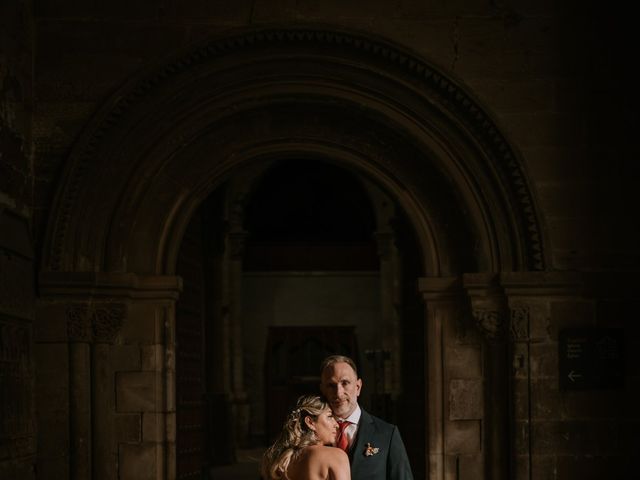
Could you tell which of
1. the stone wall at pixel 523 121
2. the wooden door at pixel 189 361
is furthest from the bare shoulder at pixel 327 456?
the wooden door at pixel 189 361

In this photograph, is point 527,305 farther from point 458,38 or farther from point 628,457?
point 458,38

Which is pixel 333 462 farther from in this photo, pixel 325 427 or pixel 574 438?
pixel 574 438

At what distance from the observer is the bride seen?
13.8 ft

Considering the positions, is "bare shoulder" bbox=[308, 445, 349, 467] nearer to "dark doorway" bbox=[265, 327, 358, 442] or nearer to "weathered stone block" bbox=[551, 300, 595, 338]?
"weathered stone block" bbox=[551, 300, 595, 338]

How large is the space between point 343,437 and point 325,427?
0.39 m

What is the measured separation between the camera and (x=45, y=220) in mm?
7949

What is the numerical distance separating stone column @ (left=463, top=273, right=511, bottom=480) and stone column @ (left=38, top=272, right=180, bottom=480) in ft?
6.82

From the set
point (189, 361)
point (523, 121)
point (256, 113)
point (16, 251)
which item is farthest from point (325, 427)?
point (189, 361)

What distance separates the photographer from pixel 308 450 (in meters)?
4.29

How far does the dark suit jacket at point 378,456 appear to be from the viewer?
4672mm

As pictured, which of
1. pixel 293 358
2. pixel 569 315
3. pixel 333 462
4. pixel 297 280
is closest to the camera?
pixel 333 462

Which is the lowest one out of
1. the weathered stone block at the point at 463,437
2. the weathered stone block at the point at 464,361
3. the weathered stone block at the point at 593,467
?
the weathered stone block at the point at 593,467

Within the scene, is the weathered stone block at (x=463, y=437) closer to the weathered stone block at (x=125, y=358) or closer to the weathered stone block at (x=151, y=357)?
the weathered stone block at (x=151, y=357)

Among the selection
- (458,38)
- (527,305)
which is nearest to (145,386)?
(527,305)
